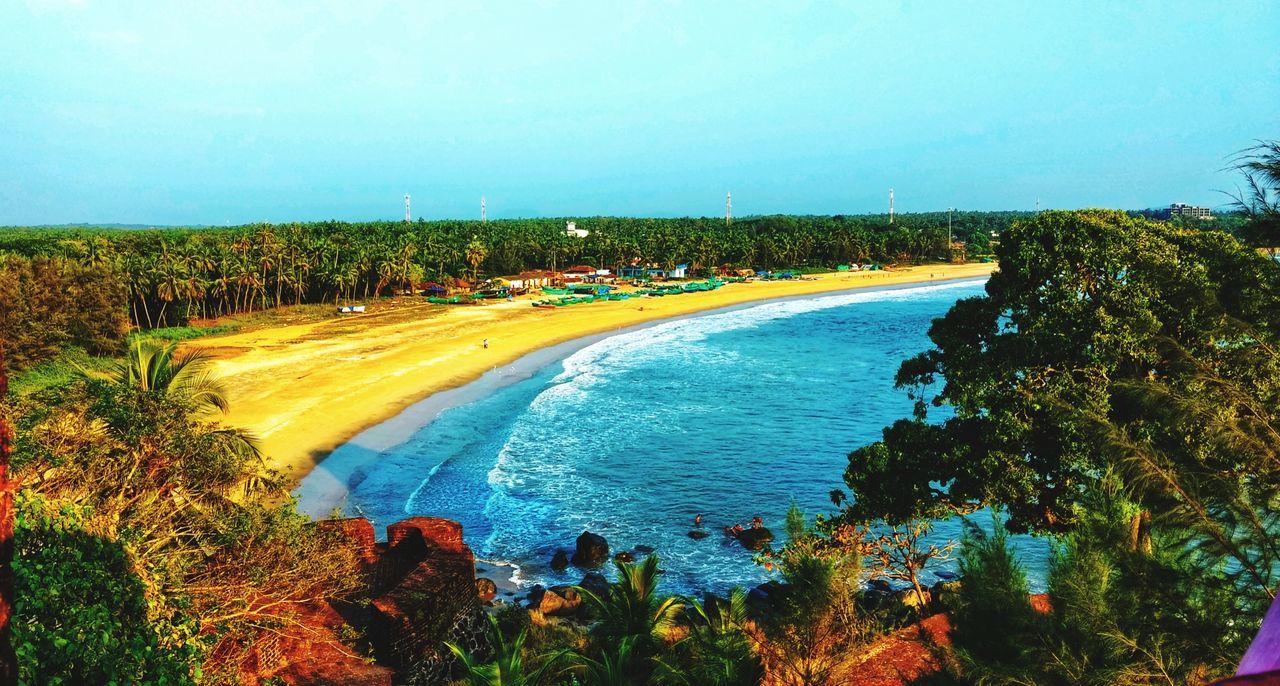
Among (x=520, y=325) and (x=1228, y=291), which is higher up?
(x=1228, y=291)

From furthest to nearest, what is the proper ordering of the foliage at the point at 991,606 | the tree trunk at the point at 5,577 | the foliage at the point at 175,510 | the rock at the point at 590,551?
the rock at the point at 590,551, the foliage at the point at 175,510, the foliage at the point at 991,606, the tree trunk at the point at 5,577

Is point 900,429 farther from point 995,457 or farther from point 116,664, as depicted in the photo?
point 116,664

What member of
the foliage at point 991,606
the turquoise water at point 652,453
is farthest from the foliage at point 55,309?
the foliage at point 991,606

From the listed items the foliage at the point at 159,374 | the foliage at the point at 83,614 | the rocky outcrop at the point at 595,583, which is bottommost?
the rocky outcrop at the point at 595,583

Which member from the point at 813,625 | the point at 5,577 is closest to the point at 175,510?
the point at 5,577

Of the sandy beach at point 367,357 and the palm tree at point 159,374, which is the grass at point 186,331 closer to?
the sandy beach at point 367,357

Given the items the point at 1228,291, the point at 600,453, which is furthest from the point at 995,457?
the point at 600,453

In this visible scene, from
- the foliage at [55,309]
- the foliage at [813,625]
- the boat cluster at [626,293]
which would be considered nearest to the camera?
the foliage at [813,625]

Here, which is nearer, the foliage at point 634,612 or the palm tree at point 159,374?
the foliage at point 634,612
